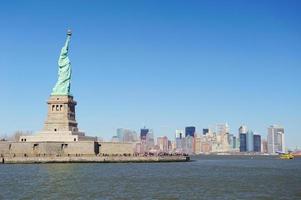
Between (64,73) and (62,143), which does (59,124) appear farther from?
(64,73)

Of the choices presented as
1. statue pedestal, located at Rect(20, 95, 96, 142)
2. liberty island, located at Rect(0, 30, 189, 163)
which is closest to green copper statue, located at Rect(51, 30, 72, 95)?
liberty island, located at Rect(0, 30, 189, 163)

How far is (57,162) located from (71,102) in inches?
504

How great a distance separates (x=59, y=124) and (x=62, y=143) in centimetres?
429

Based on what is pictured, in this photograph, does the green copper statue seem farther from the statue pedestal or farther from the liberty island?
the statue pedestal

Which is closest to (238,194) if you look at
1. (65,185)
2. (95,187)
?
(95,187)

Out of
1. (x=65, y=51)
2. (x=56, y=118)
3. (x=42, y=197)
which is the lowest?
(x=42, y=197)

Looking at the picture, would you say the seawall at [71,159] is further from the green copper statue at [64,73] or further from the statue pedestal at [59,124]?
the green copper statue at [64,73]

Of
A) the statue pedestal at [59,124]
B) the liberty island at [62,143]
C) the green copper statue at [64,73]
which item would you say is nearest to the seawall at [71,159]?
the liberty island at [62,143]

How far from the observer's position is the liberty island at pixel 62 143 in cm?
8825

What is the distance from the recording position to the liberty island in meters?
88.2

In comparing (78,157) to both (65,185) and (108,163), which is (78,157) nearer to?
(108,163)

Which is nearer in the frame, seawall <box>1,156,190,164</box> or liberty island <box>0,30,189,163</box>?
seawall <box>1,156,190,164</box>

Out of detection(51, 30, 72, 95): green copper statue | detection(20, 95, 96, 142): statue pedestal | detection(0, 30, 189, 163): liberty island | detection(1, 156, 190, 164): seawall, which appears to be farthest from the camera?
detection(51, 30, 72, 95): green copper statue

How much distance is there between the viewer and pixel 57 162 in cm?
8650
